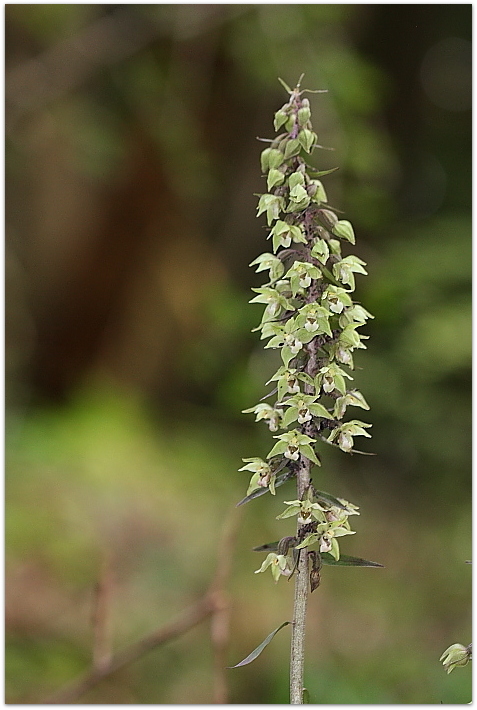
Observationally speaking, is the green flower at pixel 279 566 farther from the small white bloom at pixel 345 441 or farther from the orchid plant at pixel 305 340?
the small white bloom at pixel 345 441

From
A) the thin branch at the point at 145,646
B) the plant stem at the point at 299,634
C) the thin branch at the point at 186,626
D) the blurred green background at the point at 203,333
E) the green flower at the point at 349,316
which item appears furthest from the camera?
the blurred green background at the point at 203,333

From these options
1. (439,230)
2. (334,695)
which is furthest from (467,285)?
(334,695)

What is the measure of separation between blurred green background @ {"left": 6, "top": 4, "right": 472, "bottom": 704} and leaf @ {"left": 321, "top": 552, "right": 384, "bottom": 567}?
185 centimetres

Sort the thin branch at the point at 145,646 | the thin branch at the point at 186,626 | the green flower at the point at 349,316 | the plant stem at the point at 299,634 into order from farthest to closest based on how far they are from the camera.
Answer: the thin branch at the point at 145,646 → the thin branch at the point at 186,626 → the green flower at the point at 349,316 → the plant stem at the point at 299,634

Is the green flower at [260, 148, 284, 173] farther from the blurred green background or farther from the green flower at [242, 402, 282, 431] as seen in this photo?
the blurred green background

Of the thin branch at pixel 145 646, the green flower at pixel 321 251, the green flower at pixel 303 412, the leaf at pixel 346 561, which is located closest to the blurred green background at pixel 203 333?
the thin branch at pixel 145 646

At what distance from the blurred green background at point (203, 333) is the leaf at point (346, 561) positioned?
6.09 feet

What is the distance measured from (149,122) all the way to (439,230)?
1.99 meters

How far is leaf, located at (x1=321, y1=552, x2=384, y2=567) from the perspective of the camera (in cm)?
75

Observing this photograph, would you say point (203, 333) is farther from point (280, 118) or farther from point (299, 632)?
point (299, 632)

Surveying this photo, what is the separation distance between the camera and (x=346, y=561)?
31.3 inches

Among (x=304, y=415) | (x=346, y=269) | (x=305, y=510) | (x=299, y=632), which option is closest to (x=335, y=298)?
(x=346, y=269)

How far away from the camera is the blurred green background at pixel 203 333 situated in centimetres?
312

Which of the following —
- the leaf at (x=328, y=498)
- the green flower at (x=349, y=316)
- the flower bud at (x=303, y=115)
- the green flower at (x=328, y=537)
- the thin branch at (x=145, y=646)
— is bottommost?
the thin branch at (x=145, y=646)
